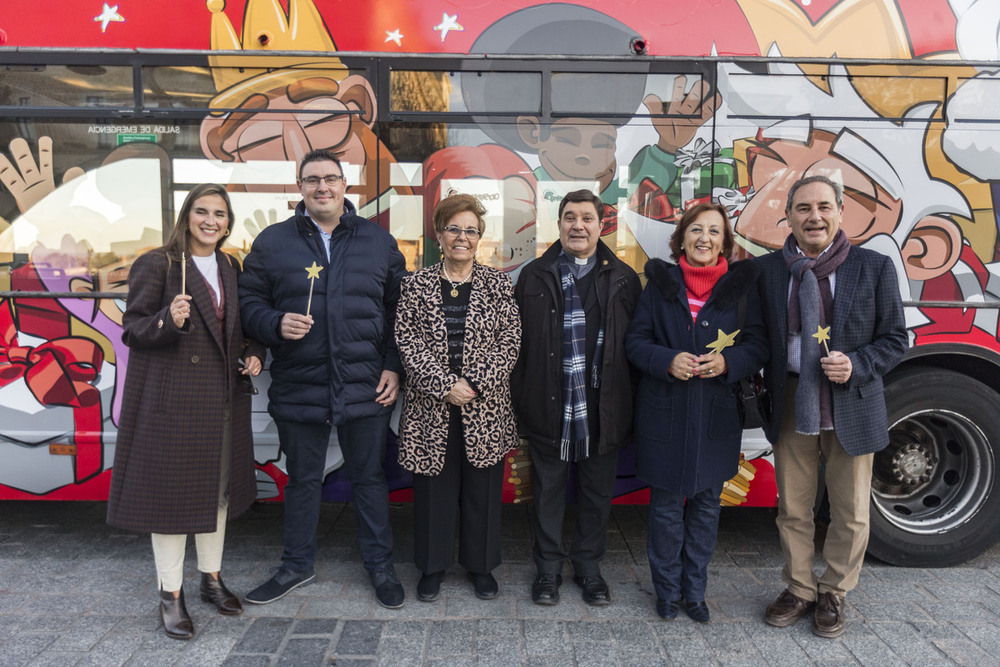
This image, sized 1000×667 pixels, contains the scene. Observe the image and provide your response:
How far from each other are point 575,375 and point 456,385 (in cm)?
58

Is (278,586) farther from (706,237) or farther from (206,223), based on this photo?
(706,237)

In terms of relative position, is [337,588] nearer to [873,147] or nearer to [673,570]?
[673,570]

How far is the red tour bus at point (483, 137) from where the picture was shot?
332cm

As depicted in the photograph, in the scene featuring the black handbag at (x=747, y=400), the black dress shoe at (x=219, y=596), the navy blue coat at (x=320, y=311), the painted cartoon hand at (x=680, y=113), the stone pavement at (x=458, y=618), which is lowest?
the stone pavement at (x=458, y=618)

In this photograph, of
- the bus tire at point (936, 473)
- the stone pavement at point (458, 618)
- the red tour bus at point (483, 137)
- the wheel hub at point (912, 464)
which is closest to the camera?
the stone pavement at point (458, 618)

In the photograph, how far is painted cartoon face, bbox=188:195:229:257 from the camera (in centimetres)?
280

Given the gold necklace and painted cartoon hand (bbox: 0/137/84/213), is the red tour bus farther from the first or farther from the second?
the gold necklace

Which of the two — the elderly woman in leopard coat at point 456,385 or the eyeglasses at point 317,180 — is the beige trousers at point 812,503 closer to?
the elderly woman in leopard coat at point 456,385

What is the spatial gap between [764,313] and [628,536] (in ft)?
5.72

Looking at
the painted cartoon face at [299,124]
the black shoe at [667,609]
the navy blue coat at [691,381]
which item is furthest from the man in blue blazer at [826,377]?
the painted cartoon face at [299,124]

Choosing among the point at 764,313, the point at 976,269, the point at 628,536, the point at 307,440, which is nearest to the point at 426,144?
the point at 307,440

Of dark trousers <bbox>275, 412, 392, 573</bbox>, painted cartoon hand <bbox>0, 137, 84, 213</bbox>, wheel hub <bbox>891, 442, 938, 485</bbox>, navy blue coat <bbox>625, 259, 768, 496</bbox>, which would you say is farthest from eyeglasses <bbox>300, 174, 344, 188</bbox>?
wheel hub <bbox>891, 442, 938, 485</bbox>

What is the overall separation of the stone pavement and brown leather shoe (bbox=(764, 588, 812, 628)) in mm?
46

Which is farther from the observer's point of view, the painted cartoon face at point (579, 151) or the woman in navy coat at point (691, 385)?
the painted cartoon face at point (579, 151)
